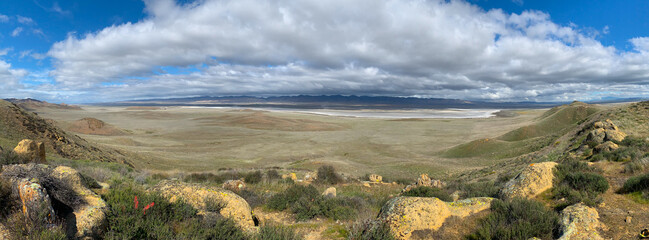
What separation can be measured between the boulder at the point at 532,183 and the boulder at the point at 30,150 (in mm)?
14118

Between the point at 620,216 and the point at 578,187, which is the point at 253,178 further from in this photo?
the point at 620,216

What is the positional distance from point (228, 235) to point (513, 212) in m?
4.72

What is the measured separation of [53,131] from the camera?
2095 cm

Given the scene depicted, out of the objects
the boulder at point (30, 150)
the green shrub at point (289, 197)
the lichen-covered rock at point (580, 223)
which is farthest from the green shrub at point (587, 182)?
the boulder at point (30, 150)

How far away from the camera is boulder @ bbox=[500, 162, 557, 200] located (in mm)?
6504

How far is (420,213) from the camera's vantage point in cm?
508

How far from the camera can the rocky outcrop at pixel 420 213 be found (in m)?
4.98

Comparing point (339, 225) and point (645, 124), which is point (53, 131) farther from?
point (645, 124)

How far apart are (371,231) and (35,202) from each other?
15.2ft

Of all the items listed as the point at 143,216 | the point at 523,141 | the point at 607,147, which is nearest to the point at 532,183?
the point at 143,216

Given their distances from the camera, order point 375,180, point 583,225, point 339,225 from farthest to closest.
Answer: point 375,180 → point 339,225 → point 583,225

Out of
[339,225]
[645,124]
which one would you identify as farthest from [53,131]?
[645,124]

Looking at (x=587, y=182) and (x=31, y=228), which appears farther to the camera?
(x=587, y=182)

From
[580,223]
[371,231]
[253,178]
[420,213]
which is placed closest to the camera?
[580,223]
